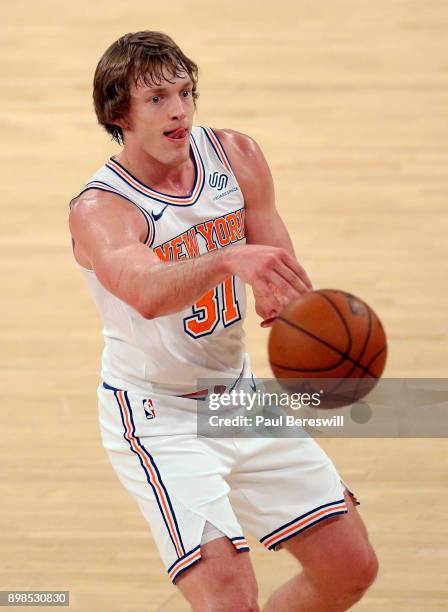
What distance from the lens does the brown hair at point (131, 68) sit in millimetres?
4262

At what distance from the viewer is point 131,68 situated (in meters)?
4.27

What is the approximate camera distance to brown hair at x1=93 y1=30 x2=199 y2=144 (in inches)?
168

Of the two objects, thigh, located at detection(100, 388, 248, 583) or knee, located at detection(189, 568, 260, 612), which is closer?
knee, located at detection(189, 568, 260, 612)

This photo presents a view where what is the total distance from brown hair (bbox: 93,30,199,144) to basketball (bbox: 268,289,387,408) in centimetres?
113

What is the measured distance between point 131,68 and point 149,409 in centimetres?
126

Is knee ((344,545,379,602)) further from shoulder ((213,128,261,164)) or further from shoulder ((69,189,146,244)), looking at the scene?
shoulder ((213,128,261,164))

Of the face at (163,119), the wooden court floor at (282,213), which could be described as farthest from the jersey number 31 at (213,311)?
the wooden court floor at (282,213)

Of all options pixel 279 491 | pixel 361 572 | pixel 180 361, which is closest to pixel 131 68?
pixel 180 361

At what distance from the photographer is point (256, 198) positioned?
4.56 metres

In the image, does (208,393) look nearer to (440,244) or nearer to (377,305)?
(377,305)

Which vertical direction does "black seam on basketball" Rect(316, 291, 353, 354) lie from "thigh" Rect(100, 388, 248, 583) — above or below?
above

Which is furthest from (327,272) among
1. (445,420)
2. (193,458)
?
(193,458)

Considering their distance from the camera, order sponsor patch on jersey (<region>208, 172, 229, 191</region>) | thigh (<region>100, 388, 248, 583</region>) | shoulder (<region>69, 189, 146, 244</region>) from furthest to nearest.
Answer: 1. sponsor patch on jersey (<region>208, 172, 229, 191</region>)
2. shoulder (<region>69, 189, 146, 244</region>)
3. thigh (<region>100, 388, 248, 583</region>)

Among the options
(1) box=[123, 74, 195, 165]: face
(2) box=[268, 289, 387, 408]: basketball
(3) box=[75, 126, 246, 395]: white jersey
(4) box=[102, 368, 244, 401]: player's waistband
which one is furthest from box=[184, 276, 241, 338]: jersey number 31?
(2) box=[268, 289, 387, 408]: basketball
